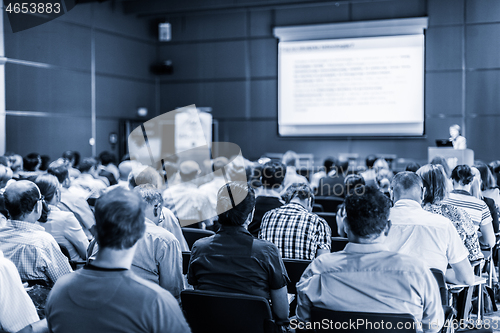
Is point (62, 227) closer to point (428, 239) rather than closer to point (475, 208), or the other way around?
point (428, 239)

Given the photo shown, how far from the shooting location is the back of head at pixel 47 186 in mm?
3461

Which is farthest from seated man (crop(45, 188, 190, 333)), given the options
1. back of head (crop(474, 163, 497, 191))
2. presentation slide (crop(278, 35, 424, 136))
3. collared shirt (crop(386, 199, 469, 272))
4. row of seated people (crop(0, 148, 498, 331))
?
presentation slide (crop(278, 35, 424, 136))

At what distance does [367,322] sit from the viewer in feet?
5.83

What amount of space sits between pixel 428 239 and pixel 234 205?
3.59 feet

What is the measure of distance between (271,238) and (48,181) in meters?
1.67

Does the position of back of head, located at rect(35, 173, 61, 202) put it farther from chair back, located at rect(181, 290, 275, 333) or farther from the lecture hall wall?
the lecture hall wall

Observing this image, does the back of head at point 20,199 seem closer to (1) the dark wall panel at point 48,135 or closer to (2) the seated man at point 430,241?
(2) the seated man at point 430,241

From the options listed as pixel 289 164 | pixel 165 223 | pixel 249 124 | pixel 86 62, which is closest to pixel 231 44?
pixel 249 124

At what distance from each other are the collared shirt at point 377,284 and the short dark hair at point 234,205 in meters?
0.61

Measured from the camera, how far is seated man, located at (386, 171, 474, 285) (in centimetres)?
263

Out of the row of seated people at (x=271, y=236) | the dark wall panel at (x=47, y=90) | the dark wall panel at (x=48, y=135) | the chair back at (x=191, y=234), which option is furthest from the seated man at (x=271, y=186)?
the dark wall panel at (x=47, y=90)

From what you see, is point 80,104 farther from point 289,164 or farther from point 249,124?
point 289,164

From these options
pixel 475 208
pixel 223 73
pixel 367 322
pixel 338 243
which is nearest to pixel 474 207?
pixel 475 208

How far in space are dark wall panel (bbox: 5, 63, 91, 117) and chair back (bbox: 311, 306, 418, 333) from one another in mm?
9234
